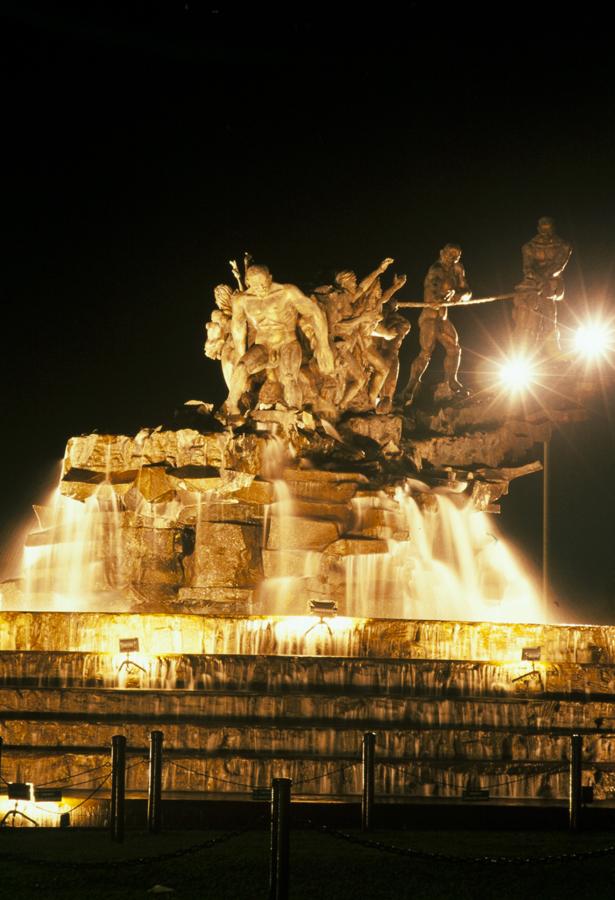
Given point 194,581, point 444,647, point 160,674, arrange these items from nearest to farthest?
point 160,674 < point 444,647 < point 194,581

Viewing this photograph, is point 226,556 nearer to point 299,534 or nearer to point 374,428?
point 299,534

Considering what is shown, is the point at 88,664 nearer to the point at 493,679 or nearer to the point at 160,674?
the point at 160,674

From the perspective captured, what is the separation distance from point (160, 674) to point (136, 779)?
3.02 m

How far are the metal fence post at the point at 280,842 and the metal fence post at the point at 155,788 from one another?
3835 mm

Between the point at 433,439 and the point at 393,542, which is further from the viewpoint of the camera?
the point at 433,439

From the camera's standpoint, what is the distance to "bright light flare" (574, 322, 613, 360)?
130ft

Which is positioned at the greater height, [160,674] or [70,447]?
[70,447]

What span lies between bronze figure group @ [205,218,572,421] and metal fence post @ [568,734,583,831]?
1609cm

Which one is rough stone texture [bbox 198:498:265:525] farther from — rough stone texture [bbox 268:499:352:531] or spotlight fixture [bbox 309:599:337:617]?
spotlight fixture [bbox 309:599:337:617]

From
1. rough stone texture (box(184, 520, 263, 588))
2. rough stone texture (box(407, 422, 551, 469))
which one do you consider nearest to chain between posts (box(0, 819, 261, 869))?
rough stone texture (box(184, 520, 263, 588))

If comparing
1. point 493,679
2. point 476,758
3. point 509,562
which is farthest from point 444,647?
point 509,562

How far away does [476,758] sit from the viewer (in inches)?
854

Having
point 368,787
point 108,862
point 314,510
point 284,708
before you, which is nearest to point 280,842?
point 108,862

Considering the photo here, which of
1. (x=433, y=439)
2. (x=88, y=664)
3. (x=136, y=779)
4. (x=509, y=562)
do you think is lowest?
(x=136, y=779)
